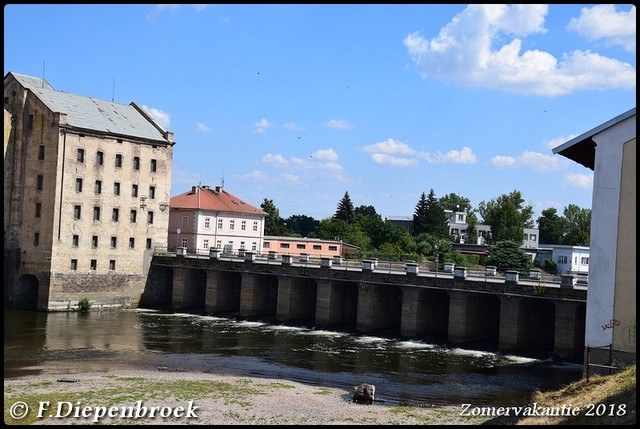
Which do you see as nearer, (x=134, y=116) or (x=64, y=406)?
(x=64, y=406)

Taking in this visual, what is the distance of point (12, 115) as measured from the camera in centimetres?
6506

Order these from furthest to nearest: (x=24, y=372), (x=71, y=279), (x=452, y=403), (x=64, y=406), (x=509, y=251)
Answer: (x=509, y=251) → (x=71, y=279) → (x=24, y=372) → (x=452, y=403) → (x=64, y=406)

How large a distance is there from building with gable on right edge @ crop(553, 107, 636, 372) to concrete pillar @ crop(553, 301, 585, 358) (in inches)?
659

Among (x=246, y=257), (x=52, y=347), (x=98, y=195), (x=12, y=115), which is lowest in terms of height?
(x=52, y=347)

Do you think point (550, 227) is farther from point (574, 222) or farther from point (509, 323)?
point (509, 323)

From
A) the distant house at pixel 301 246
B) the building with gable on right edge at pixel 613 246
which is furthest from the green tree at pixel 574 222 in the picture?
the building with gable on right edge at pixel 613 246

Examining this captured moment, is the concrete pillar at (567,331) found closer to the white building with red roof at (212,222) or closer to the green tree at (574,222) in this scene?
the white building with red roof at (212,222)

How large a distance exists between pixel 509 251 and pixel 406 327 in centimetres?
4544

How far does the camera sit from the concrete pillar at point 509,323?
46.9 m

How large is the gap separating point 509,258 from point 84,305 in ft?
169

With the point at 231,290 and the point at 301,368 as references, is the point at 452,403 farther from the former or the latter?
the point at 231,290

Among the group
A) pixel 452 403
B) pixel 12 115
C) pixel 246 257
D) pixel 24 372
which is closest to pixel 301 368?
pixel 452 403

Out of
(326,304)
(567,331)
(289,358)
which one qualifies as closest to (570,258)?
(326,304)

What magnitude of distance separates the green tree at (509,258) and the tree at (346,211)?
1781 inches
